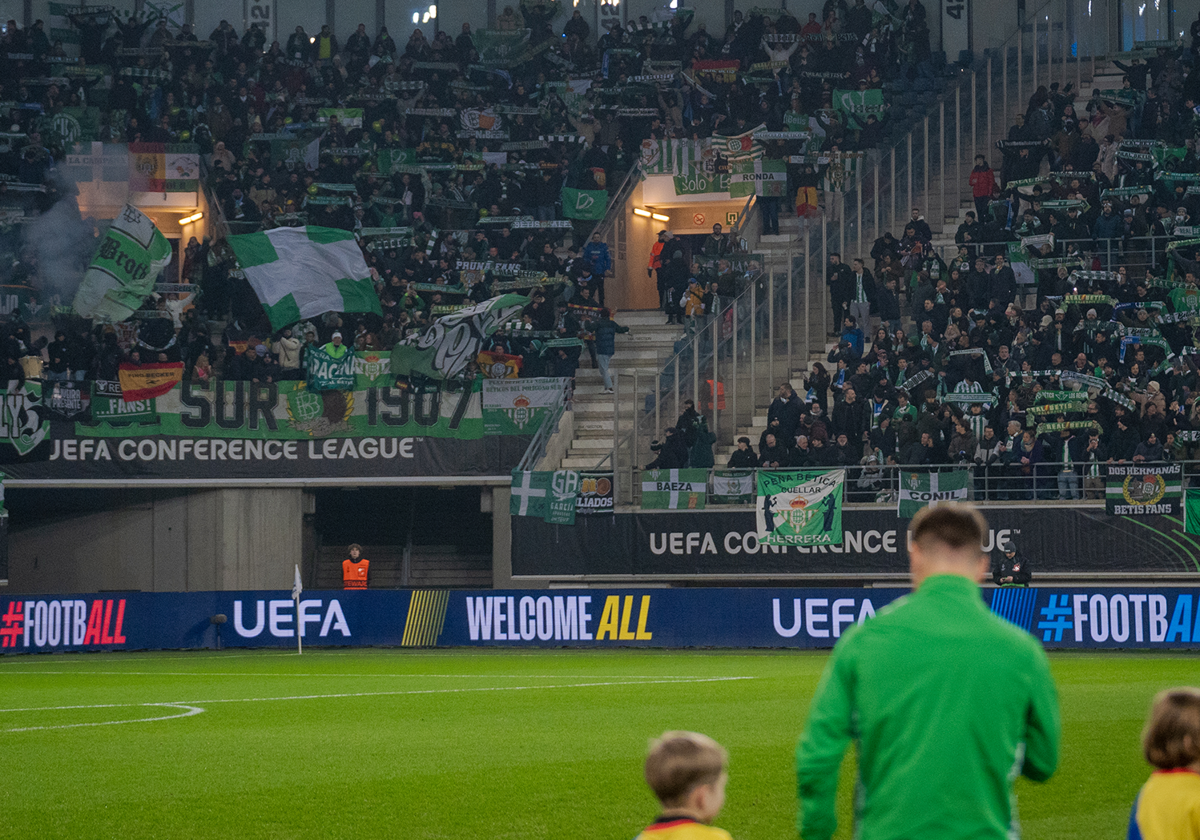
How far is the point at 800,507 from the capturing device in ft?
95.0

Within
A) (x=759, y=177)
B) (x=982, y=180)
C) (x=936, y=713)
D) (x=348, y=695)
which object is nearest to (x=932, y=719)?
(x=936, y=713)

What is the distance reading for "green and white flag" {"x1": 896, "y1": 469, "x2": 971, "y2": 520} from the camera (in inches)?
1094

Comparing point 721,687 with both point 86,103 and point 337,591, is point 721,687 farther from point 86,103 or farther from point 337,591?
point 86,103

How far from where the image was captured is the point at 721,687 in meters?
18.8

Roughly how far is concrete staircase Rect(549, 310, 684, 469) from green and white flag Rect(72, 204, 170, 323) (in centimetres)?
952

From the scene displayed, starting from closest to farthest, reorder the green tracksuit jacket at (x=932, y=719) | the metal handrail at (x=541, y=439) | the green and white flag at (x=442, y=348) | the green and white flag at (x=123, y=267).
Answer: the green tracksuit jacket at (x=932, y=719)
the metal handrail at (x=541, y=439)
the green and white flag at (x=442, y=348)
the green and white flag at (x=123, y=267)

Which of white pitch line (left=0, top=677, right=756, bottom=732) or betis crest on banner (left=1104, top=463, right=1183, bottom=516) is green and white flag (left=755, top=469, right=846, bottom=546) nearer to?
betis crest on banner (left=1104, top=463, right=1183, bottom=516)

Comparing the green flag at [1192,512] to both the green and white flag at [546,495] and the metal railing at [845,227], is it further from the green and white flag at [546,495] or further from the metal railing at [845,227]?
the green and white flag at [546,495]

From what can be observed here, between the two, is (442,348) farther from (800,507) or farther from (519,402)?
(800,507)

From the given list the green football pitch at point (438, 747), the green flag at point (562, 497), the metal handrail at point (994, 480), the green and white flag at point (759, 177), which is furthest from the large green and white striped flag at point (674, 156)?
the green football pitch at point (438, 747)

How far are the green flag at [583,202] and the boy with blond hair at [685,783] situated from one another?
1363 inches

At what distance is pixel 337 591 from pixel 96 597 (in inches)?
174

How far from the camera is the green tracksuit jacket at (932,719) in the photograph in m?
4.29

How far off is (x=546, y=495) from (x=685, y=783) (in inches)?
1055
